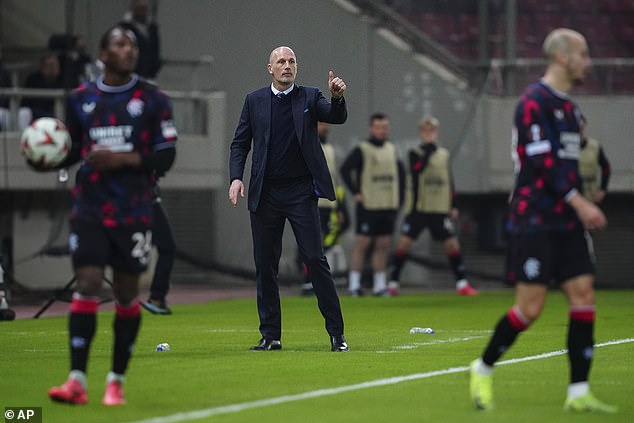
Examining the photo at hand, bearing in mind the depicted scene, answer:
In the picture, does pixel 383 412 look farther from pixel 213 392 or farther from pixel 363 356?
pixel 363 356

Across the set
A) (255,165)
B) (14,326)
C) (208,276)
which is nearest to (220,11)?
(208,276)

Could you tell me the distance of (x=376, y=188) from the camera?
20.7 meters

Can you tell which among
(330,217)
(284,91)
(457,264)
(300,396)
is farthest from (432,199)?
(300,396)

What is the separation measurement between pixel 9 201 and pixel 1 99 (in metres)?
1.92

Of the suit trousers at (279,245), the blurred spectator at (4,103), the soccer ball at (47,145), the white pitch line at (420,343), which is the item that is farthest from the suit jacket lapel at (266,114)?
the blurred spectator at (4,103)

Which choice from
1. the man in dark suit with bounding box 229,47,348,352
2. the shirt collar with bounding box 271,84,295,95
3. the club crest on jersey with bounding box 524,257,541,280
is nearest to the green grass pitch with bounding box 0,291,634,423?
the man in dark suit with bounding box 229,47,348,352

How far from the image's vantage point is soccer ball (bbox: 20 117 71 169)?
26.7 feet

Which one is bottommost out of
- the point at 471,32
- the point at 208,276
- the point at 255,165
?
the point at 208,276

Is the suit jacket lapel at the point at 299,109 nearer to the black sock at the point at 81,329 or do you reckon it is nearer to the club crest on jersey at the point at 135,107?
the club crest on jersey at the point at 135,107

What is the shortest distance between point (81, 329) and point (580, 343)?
2.68 meters

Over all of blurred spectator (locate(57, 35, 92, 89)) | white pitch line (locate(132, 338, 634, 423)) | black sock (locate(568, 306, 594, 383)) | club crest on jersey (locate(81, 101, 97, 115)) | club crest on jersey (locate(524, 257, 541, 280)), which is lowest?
white pitch line (locate(132, 338, 634, 423))

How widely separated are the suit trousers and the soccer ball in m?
3.37

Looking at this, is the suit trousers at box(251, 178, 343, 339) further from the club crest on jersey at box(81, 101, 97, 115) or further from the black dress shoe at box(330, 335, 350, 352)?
the club crest on jersey at box(81, 101, 97, 115)

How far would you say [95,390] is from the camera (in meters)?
8.76
